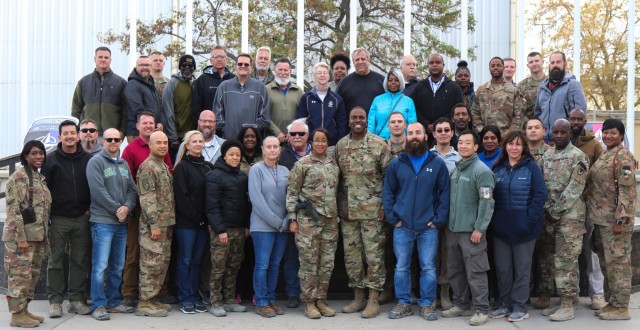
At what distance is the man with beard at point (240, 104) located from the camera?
31.0 ft

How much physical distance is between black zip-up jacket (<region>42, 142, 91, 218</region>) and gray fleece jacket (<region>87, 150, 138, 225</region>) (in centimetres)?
11

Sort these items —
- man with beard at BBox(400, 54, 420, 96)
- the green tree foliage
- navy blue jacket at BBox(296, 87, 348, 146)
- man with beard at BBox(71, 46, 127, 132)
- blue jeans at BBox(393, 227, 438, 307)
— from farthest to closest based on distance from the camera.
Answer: the green tree foliage → man with beard at BBox(400, 54, 420, 96) → man with beard at BBox(71, 46, 127, 132) → navy blue jacket at BBox(296, 87, 348, 146) → blue jeans at BBox(393, 227, 438, 307)

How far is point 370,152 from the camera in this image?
830 cm

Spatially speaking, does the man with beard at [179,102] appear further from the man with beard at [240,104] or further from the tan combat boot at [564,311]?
the tan combat boot at [564,311]

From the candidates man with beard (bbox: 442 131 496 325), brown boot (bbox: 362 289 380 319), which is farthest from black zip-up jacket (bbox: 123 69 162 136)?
man with beard (bbox: 442 131 496 325)

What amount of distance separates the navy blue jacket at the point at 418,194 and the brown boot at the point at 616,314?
1.94 meters

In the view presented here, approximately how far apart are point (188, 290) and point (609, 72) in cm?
1863

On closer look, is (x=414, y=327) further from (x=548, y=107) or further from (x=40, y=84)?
(x=40, y=84)

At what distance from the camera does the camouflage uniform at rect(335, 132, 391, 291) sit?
27.1 feet

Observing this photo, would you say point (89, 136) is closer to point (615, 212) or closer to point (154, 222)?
point (154, 222)

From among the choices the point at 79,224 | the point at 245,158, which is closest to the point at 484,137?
the point at 245,158

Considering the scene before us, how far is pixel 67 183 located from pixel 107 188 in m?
0.40

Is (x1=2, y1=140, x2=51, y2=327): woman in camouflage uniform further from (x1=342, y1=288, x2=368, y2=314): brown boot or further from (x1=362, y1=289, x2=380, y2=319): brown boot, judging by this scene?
(x1=362, y1=289, x2=380, y2=319): brown boot

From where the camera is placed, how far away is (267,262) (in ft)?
27.0
